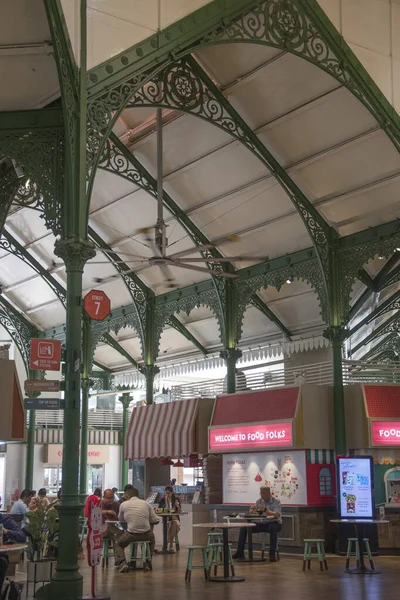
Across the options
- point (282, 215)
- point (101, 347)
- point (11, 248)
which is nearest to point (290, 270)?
point (282, 215)

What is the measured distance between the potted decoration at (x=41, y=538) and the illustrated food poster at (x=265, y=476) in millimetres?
8092

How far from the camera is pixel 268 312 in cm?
2209

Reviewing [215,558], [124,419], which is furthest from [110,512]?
[124,419]

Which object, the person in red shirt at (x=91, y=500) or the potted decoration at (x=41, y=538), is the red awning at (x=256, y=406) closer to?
the person in red shirt at (x=91, y=500)

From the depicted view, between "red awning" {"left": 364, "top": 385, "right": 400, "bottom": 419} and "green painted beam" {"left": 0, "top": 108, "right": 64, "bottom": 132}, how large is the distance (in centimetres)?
887

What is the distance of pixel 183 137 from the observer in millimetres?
17250

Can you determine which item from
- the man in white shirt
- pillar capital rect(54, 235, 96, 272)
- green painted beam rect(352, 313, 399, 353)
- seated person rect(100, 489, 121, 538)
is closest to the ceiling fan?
pillar capital rect(54, 235, 96, 272)

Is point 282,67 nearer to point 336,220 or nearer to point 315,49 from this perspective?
point 315,49

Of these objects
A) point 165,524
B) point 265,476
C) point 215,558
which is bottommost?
point 215,558

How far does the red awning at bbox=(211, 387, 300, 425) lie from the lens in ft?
57.9

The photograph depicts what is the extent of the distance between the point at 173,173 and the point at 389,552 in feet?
30.6

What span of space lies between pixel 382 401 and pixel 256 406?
9.63 feet

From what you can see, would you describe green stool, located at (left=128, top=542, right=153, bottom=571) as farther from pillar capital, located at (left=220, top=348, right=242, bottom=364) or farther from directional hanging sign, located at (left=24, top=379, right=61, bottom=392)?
pillar capital, located at (left=220, top=348, right=242, bottom=364)

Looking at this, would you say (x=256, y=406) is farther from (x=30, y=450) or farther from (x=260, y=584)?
(x=30, y=450)
